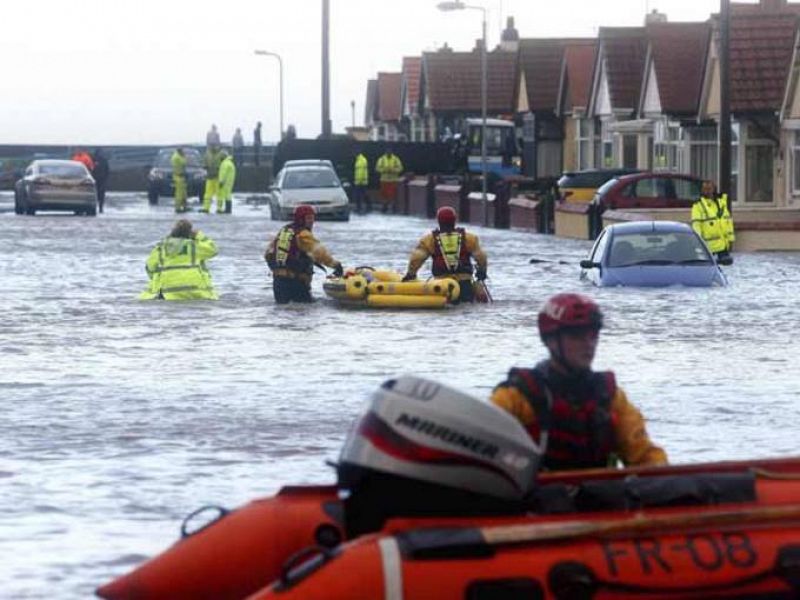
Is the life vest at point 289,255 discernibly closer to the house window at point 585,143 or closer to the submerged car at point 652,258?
the submerged car at point 652,258

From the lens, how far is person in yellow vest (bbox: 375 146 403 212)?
70.2 m

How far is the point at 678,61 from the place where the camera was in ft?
218

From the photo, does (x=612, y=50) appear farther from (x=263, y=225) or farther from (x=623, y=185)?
(x=623, y=185)

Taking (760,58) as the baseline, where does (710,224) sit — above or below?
below

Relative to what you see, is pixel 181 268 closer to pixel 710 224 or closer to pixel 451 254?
pixel 451 254

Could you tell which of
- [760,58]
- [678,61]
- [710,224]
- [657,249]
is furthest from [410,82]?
[657,249]

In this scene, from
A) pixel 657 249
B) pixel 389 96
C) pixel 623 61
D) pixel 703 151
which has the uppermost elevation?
pixel 623 61

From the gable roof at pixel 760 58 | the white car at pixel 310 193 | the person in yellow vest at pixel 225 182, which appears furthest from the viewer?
the person in yellow vest at pixel 225 182

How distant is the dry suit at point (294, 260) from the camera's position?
87.9 feet

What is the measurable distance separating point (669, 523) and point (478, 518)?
720 mm

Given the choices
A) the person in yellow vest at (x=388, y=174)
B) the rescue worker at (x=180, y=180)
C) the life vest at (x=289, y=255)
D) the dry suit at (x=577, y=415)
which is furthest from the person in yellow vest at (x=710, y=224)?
the person in yellow vest at (x=388, y=174)

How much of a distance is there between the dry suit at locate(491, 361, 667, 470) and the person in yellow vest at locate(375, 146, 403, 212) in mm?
60639

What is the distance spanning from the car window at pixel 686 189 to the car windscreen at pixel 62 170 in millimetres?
15468

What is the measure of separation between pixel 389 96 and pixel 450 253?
10060cm
